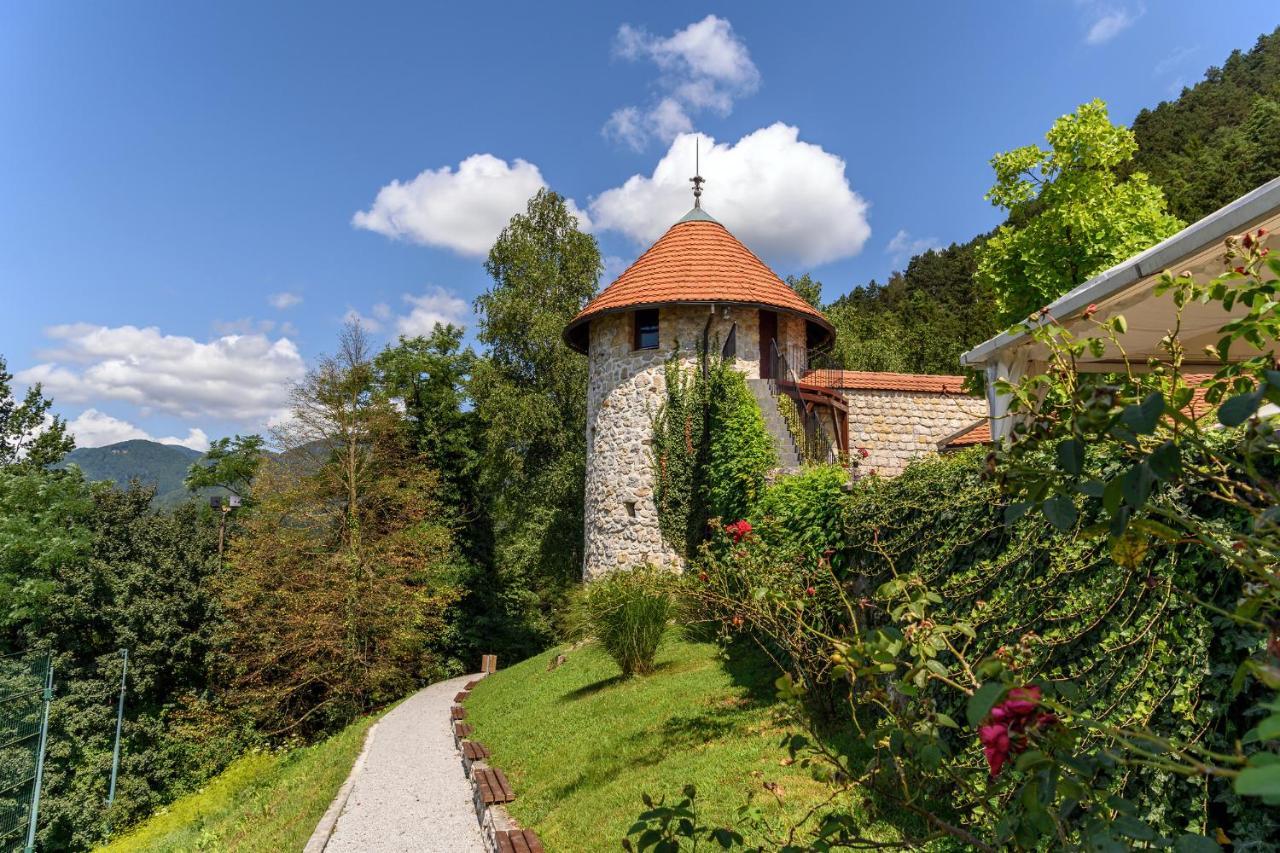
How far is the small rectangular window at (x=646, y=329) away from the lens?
15.1m

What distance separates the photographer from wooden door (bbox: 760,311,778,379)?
14727 millimetres

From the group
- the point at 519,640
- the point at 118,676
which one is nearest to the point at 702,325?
the point at 519,640

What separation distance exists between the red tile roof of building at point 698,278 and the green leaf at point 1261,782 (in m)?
13.9

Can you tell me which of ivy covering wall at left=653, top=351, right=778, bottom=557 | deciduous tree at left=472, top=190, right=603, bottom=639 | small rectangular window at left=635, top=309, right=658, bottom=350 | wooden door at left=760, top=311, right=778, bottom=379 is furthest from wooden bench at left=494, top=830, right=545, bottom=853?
deciduous tree at left=472, top=190, right=603, bottom=639

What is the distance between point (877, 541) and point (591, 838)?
121 inches

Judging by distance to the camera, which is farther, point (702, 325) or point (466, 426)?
point (466, 426)

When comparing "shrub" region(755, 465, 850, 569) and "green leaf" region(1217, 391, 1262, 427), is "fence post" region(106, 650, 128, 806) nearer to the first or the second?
"shrub" region(755, 465, 850, 569)

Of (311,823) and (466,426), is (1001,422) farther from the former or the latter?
(466,426)

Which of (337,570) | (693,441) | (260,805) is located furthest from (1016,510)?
(337,570)

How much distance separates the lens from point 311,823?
7668 mm

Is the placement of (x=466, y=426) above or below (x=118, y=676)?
above

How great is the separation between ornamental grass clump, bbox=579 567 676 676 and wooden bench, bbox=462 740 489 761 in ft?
6.53

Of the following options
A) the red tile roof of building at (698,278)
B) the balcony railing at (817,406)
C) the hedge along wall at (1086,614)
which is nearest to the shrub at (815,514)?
the hedge along wall at (1086,614)

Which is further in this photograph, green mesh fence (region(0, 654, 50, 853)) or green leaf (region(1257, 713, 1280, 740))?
green mesh fence (region(0, 654, 50, 853))
